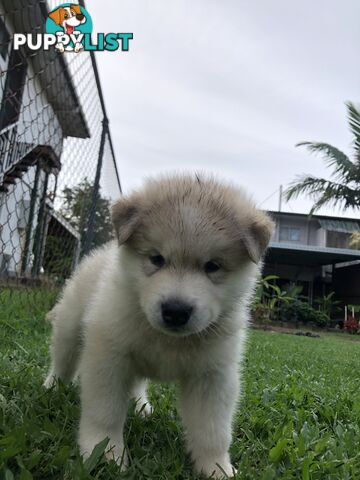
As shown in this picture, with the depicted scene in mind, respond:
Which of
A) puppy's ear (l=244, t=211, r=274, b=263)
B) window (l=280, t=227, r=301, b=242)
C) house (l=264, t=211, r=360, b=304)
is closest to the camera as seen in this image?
puppy's ear (l=244, t=211, r=274, b=263)

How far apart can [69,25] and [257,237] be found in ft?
14.6

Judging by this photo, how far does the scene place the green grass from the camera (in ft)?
5.64

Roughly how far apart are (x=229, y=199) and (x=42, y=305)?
438 cm

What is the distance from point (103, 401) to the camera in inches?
77.3

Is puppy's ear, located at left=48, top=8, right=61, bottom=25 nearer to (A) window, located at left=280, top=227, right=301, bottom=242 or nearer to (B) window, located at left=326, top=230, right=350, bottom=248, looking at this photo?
(A) window, located at left=280, top=227, right=301, bottom=242

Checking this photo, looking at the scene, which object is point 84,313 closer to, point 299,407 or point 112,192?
point 299,407

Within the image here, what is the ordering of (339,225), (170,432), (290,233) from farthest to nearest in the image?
(290,233), (339,225), (170,432)

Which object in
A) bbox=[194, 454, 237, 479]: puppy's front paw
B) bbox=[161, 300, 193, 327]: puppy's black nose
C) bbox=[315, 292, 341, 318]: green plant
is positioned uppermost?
bbox=[161, 300, 193, 327]: puppy's black nose

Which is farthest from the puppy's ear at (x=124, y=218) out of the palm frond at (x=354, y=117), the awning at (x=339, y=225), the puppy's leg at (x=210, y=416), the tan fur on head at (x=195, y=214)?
the awning at (x=339, y=225)

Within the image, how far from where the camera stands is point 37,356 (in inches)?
144

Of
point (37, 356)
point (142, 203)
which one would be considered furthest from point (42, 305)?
point (142, 203)

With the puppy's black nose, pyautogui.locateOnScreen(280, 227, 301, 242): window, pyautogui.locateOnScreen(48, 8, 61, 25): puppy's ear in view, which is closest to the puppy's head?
the puppy's black nose

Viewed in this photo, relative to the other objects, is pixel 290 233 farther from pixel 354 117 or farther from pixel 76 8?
pixel 76 8

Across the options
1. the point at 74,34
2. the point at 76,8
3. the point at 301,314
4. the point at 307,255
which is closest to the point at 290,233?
the point at 307,255
